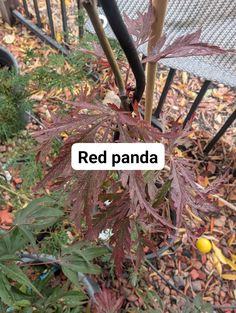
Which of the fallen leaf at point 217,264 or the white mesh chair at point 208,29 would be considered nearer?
the white mesh chair at point 208,29

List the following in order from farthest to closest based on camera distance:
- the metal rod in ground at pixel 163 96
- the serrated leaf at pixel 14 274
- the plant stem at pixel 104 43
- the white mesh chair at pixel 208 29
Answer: the metal rod in ground at pixel 163 96
the white mesh chair at pixel 208 29
the serrated leaf at pixel 14 274
the plant stem at pixel 104 43

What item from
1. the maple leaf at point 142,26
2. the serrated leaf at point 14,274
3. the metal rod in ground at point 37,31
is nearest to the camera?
the maple leaf at point 142,26

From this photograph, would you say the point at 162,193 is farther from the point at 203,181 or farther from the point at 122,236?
the point at 203,181

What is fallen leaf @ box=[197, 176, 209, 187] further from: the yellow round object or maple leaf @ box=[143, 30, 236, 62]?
maple leaf @ box=[143, 30, 236, 62]

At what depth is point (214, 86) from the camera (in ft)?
5.70

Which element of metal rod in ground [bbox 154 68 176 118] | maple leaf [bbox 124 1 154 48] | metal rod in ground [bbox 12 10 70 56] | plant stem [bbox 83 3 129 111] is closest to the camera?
plant stem [bbox 83 3 129 111]

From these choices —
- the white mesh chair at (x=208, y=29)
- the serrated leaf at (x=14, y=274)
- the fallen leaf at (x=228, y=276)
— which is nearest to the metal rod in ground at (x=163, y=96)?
the white mesh chair at (x=208, y=29)

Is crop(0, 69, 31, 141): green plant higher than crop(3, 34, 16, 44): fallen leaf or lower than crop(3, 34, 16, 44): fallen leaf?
higher

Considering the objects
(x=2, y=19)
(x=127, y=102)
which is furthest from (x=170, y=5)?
(x=2, y=19)

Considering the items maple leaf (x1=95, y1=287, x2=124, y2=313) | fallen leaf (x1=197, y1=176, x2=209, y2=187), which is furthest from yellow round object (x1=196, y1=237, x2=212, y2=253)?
maple leaf (x1=95, y1=287, x2=124, y2=313)

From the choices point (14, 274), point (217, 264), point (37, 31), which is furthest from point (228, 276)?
point (37, 31)

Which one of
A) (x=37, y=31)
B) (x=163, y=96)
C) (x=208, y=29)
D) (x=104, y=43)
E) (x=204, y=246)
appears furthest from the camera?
(x=37, y=31)

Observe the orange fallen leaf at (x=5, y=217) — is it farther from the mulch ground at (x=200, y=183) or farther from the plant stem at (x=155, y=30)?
the plant stem at (x=155, y=30)

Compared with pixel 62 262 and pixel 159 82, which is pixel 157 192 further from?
pixel 159 82
